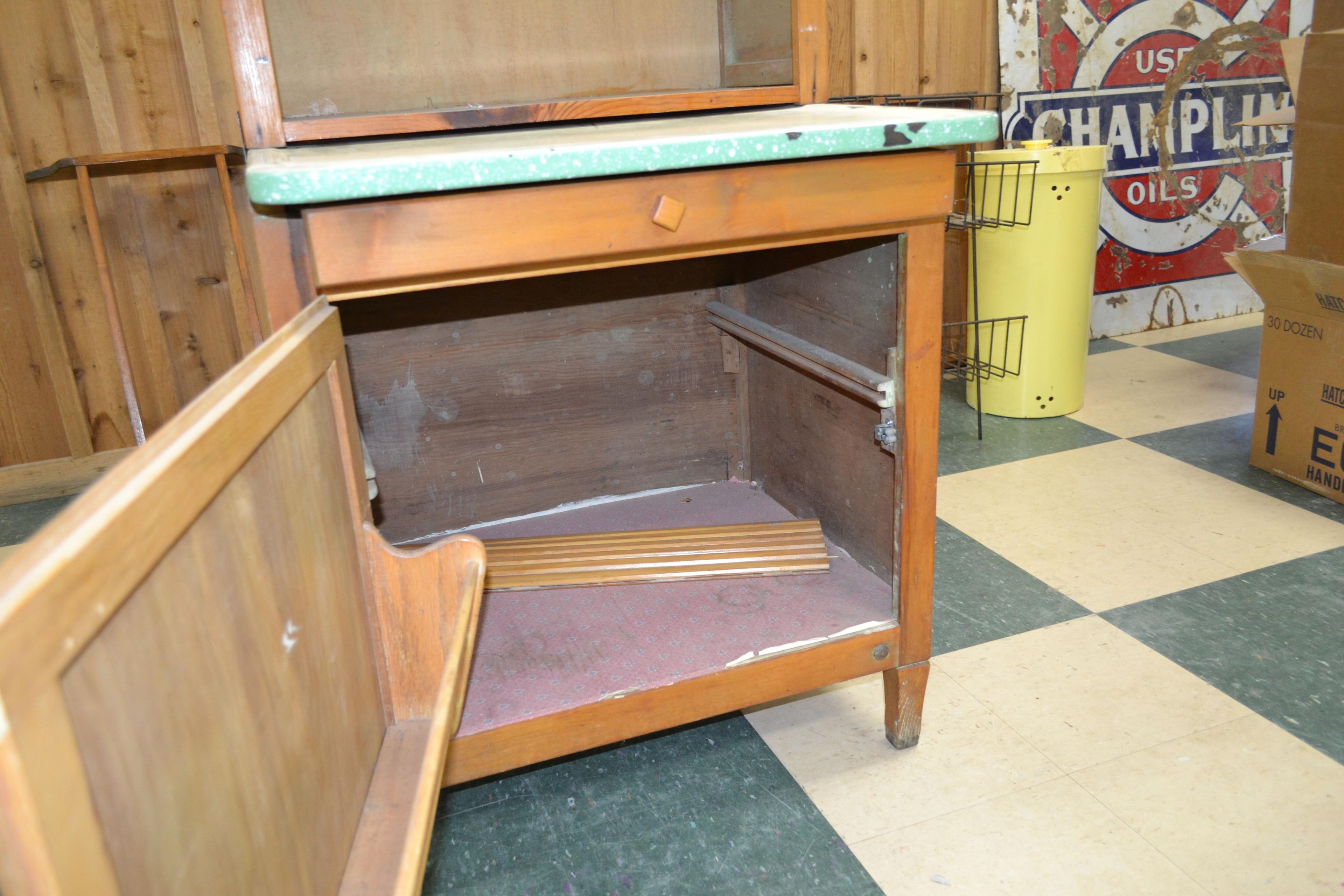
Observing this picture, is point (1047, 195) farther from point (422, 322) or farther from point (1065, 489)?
point (422, 322)

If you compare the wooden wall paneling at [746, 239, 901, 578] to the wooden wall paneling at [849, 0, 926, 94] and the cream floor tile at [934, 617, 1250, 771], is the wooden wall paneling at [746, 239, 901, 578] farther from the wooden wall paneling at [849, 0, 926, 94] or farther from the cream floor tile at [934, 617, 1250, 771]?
the wooden wall paneling at [849, 0, 926, 94]

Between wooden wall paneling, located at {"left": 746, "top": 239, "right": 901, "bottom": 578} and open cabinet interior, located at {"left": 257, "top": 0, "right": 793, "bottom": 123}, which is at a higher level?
open cabinet interior, located at {"left": 257, "top": 0, "right": 793, "bottom": 123}

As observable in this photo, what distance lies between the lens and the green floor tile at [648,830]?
111 cm

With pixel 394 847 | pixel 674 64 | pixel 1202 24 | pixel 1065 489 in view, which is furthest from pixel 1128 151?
pixel 394 847

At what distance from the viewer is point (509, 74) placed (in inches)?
58.5

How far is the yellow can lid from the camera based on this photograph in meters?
2.39

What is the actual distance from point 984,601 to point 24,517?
2255 millimetres

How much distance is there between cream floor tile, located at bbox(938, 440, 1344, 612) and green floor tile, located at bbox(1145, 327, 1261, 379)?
83 centimetres

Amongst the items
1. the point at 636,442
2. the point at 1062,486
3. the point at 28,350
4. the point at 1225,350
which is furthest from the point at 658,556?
the point at 1225,350

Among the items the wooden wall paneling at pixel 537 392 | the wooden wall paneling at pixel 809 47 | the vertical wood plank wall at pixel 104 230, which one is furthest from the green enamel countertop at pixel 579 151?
the vertical wood plank wall at pixel 104 230

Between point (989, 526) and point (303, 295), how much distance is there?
153 centimetres

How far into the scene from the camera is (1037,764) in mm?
1269

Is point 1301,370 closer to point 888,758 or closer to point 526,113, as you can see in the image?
point 888,758

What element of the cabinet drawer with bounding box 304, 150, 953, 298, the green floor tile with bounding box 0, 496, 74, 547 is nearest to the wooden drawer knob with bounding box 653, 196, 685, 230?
the cabinet drawer with bounding box 304, 150, 953, 298
